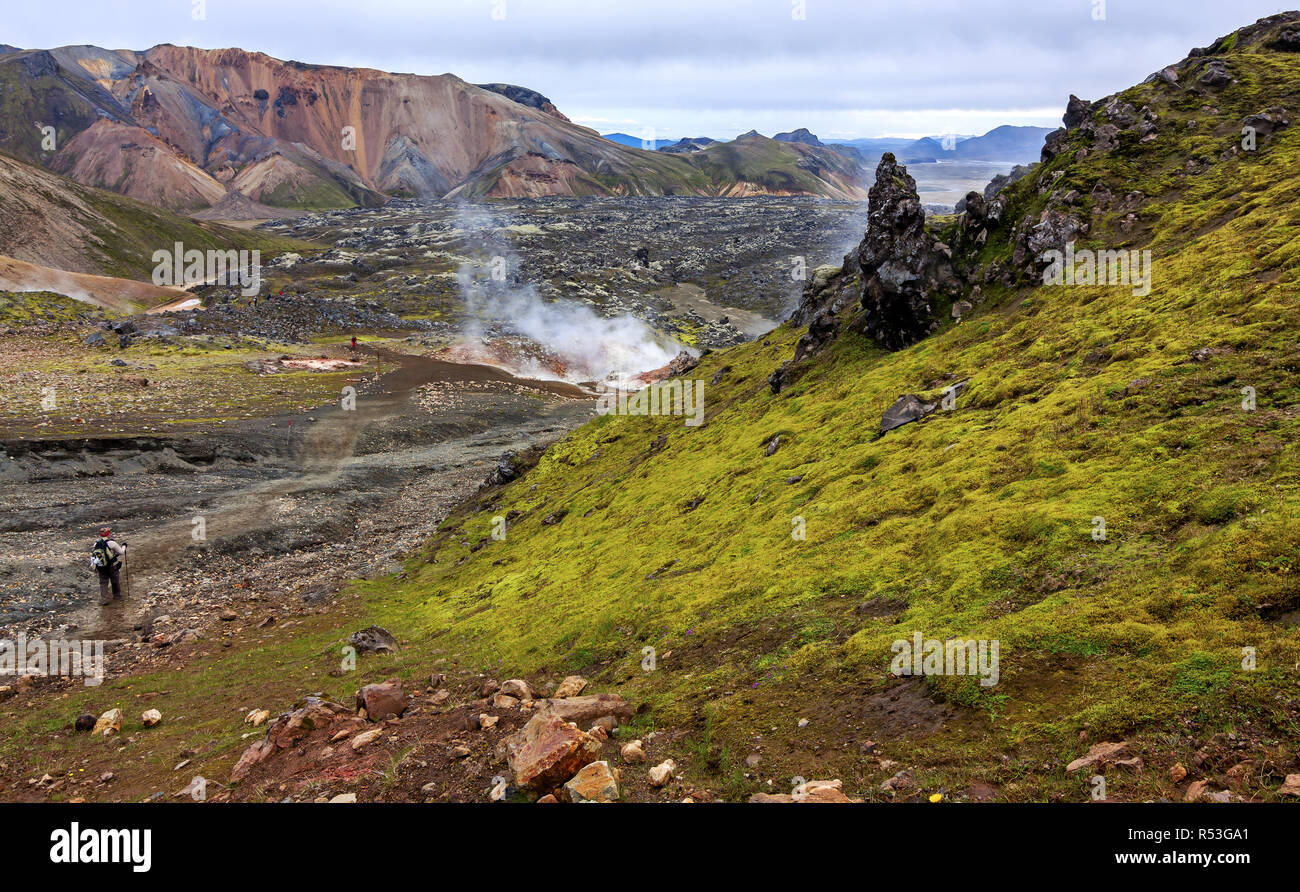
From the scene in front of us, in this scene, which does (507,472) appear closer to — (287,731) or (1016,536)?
(287,731)

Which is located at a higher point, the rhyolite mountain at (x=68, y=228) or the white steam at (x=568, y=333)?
the rhyolite mountain at (x=68, y=228)

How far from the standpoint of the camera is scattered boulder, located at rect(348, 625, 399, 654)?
26.8 metres

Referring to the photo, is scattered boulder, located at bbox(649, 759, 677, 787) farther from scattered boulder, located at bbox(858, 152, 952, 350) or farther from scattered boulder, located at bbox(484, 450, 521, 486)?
scattered boulder, located at bbox(484, 450, 521, 486)

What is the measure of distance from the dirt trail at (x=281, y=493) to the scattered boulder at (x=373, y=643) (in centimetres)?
1300

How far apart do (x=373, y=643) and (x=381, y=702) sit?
921 centimetres

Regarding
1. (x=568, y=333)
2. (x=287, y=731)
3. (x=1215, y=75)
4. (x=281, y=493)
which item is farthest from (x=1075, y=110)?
(x=568, y=333)

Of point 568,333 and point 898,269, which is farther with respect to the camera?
point 568,333

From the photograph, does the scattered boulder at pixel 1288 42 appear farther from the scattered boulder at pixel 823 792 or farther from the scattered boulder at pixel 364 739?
the scattered boulder at pixel 364 739

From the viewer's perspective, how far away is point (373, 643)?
88.8 feet

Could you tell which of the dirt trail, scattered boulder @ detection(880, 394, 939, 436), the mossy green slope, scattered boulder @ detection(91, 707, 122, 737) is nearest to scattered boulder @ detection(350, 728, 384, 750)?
the mossy green slope

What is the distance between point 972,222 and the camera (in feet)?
122

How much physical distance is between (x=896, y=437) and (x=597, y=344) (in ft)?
317

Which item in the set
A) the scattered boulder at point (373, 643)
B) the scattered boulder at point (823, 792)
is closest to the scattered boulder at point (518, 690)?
the scattered boulder at point (823, 792)

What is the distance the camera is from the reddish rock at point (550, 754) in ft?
40.0
